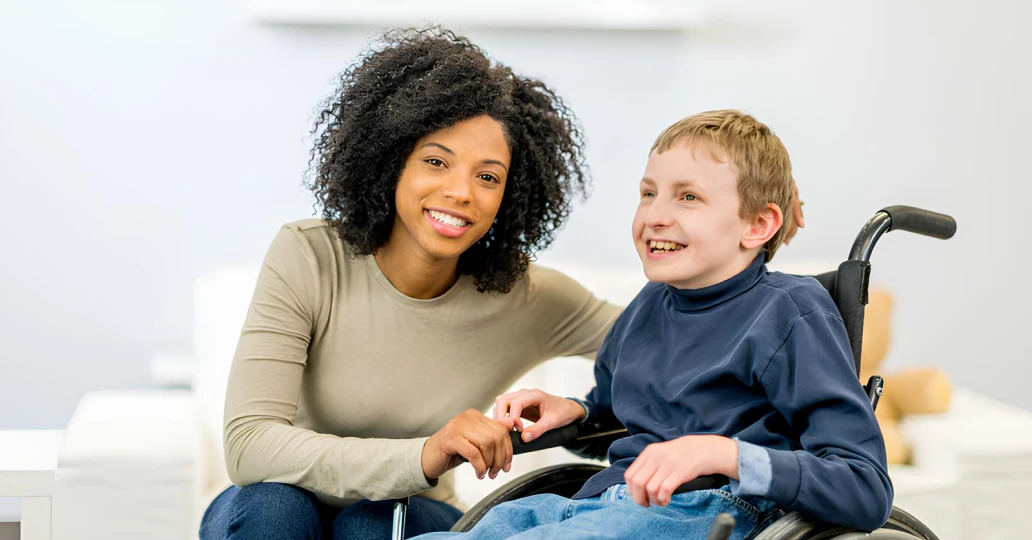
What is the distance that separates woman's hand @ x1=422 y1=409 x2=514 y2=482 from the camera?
130 cm

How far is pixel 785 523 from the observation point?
1.10 metres

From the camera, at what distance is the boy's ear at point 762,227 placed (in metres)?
1.29

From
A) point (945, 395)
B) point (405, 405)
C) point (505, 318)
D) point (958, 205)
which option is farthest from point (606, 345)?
point (958, 205)

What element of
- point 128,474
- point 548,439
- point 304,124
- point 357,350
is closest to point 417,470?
point 548,439

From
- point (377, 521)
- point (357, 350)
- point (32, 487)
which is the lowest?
point (32, 487)

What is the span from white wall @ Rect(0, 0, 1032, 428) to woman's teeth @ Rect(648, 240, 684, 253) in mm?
1344

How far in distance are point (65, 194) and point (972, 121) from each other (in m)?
2.37

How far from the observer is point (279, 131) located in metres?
2.62

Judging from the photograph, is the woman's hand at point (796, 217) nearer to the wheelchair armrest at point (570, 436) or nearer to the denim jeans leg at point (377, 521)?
the wheelchair armrest at point (570, 436)

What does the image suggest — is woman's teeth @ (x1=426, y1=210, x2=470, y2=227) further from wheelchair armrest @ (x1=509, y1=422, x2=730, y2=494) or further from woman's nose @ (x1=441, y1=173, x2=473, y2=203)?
wheelchair armrest @ (x1=509, y1=422, x2=730, y2=494)

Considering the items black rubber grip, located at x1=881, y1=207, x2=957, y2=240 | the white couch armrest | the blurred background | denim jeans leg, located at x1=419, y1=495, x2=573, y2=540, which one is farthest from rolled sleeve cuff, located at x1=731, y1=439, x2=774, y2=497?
the blurred background

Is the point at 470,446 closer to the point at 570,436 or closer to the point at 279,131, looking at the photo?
the point at 570,436

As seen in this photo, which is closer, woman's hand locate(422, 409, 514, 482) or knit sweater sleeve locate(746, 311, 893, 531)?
knit sweater sleeve locate(746, 311, 893, 531)

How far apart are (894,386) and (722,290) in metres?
1.32
